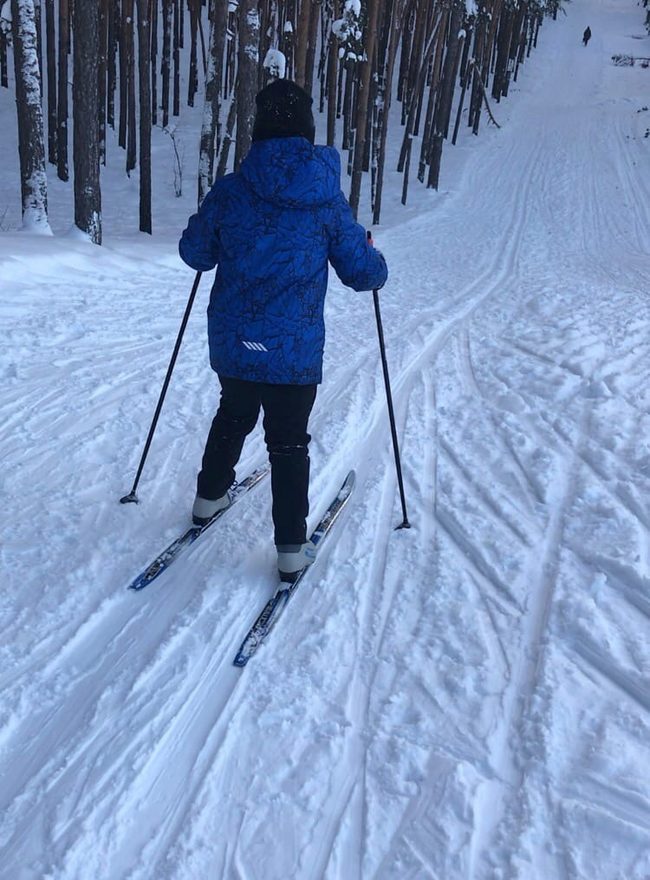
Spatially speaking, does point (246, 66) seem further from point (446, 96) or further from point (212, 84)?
point (446, 96)

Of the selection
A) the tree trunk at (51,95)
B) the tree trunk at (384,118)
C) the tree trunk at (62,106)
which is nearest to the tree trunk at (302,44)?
the tree trunk at (384,118)

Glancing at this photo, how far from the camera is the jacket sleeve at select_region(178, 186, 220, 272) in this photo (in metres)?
3.09

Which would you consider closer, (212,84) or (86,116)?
(86,116)

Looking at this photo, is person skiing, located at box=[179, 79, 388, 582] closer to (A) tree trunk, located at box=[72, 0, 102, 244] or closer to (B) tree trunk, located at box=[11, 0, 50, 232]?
(A) tree trunk, located at box=[72, 0, 102, 244]

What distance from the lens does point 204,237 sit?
315 centimetres

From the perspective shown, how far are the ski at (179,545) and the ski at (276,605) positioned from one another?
0.55m

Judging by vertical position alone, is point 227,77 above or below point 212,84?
above

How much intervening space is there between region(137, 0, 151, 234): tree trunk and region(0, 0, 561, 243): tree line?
35 mm

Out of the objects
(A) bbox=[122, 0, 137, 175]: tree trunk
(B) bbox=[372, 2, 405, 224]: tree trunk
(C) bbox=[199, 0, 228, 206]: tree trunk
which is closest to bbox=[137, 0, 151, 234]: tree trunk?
(C) bbox=[199, 0, 228, 206]: tree trunk

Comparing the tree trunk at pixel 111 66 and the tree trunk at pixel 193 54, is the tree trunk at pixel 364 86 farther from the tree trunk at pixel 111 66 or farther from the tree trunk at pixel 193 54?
the tree trunk at pixel 193 54

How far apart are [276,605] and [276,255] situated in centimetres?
158

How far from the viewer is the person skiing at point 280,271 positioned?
292 centimetres

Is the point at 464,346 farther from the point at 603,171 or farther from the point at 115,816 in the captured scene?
the point at 603,171

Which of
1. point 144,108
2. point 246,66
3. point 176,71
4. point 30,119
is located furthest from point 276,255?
point 176,71
